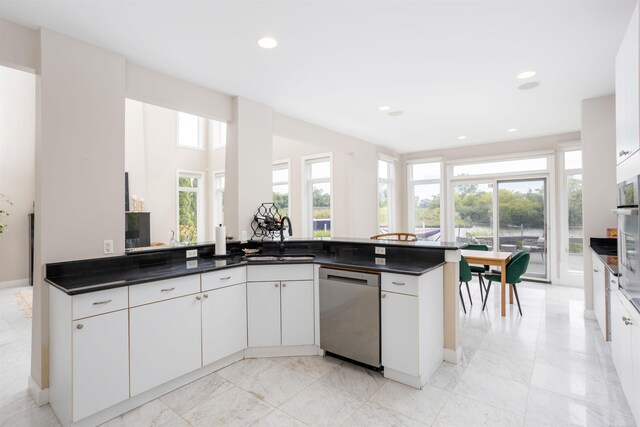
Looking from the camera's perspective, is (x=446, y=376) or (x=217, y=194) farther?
(x=217, y=194)

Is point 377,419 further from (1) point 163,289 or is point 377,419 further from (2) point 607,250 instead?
(2) point 607,250

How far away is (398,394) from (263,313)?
4.29 feet

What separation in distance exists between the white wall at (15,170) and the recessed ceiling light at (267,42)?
5.36 m

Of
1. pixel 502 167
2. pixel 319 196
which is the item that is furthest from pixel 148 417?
pixel 502 167

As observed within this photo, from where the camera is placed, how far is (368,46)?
2.58m

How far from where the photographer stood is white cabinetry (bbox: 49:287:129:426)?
188 centimetres

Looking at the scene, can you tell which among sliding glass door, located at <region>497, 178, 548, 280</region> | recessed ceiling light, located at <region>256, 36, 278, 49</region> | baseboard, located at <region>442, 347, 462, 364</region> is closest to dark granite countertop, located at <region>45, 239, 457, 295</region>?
baseboard, located at <region>442, 347, 462, 364</region>

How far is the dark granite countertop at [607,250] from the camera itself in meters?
2.69

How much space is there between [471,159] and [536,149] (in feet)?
3.63

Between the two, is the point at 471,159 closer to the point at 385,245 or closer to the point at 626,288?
the point at 385,245

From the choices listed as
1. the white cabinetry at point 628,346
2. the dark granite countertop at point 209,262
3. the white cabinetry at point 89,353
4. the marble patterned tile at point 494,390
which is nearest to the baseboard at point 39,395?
the white cabinetry at point 89,353

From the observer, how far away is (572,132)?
5418mm

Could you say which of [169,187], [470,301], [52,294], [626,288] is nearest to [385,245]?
[626,288]

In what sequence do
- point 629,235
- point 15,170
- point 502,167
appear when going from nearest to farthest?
point 629,235 → point 15,170 → point 502,167
